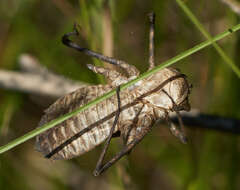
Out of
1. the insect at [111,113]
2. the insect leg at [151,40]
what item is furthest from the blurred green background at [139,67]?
the insect at [111,113]

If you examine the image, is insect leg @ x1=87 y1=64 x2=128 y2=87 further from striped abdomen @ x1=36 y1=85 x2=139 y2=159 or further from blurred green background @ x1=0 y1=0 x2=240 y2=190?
blurred green background @ x1=0 y1=0 x2=240 y2=190

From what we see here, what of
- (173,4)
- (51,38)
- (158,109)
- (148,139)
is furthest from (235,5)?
(51,38)

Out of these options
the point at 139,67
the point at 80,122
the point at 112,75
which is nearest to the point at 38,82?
the point at 139,67

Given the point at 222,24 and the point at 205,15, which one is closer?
the point at 205,15

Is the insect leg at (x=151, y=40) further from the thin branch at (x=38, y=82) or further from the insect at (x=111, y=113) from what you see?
the thin branch at (x=38, y=82)

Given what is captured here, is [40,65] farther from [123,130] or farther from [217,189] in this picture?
[217,189]

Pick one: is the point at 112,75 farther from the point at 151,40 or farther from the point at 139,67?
the point at 139,67

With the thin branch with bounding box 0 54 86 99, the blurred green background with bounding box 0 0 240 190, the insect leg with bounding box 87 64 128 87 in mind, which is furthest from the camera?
the thin branch with bounding box 0 54 86 99

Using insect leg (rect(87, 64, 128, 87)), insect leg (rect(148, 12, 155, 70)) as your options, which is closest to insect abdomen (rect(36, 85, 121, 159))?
insect leg (rect(87, 64, 128, 87))
